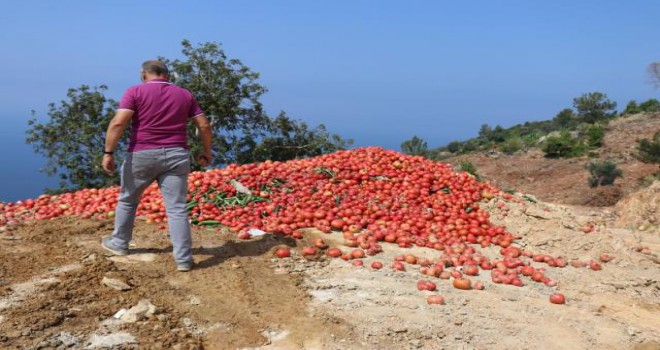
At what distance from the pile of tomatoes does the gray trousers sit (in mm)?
1156

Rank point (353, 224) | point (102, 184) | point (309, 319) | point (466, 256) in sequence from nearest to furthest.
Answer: point (309, 319), point (466, 256), point (353, 224), point (102, 184)

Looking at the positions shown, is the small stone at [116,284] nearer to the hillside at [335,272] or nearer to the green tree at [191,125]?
the hillside at [335,272]

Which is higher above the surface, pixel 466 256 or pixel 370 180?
pixel 370 180

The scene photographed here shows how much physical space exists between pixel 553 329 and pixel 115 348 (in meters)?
3.12

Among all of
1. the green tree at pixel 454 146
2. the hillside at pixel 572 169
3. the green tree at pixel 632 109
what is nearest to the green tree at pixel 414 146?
the hillside at pixel 572 169

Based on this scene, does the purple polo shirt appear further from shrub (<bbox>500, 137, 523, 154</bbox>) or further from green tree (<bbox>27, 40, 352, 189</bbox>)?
shrub (<bbox>500, 137, 523, 154</bbox>)

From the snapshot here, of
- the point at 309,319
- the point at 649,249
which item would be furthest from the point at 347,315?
the point at 649,249

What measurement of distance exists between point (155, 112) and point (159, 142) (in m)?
0.26

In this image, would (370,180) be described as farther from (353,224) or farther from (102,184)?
(102,184)

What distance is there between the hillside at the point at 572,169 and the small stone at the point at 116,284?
13.8m

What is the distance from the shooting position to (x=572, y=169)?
20594 millimetres

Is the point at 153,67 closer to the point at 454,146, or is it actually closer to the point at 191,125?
the point at 191,125

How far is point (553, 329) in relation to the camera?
421cm

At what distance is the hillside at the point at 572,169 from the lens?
16.7 m
